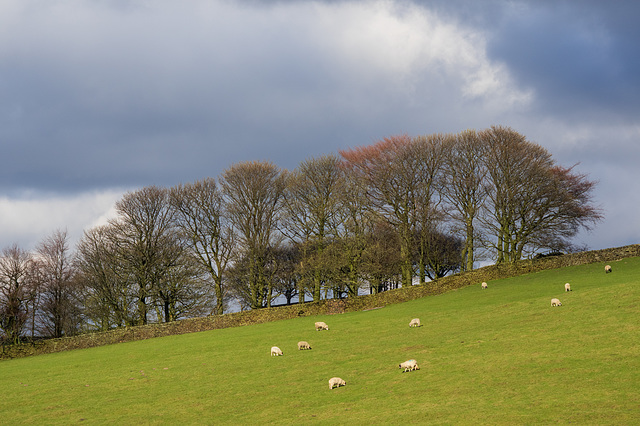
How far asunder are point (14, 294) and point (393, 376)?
Answer: 5908cm

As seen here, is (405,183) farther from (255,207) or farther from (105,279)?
(105,279)

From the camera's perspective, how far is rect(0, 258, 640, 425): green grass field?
52.1 ft

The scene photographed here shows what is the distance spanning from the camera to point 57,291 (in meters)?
69.9

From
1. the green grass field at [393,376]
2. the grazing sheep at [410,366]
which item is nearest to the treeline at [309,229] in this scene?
the green grass field at [393,376]

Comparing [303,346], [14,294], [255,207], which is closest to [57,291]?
[14,294]

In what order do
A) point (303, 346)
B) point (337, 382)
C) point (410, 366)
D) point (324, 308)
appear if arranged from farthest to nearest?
point (324, 308) < point (303, 346) < point (410, 366) < point (337, 382)

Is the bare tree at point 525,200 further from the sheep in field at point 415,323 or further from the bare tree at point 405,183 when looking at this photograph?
the sheep in field at point 415,323

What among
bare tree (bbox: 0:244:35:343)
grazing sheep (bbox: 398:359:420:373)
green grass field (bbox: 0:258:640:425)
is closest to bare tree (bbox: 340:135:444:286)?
green grass field (bbox: 0:258:640:425)

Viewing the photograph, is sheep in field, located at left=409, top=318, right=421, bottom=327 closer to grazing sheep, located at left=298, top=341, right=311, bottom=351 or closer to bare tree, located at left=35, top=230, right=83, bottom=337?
grazing sheep, located at left=298, top=341, right=311, bottom=351

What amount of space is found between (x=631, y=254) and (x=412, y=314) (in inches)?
1051

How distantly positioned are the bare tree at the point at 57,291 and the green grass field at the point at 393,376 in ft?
105

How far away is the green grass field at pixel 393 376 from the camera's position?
15883 mm

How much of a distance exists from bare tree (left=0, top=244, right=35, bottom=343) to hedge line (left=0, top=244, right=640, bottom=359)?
6.34 metres

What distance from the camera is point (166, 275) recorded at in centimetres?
6469
